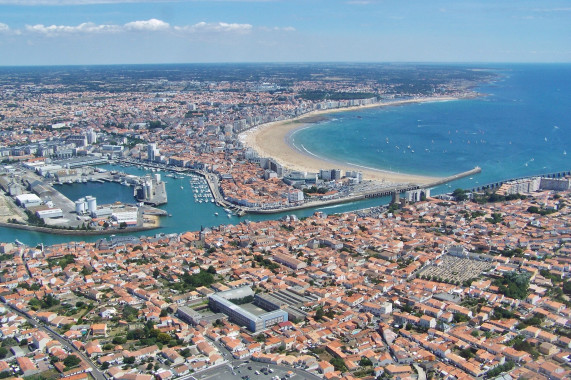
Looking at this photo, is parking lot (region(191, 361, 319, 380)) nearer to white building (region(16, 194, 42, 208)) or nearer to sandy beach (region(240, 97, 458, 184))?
white building (region(16, 194, 42, 208))

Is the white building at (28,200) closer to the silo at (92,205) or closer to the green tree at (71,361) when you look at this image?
the silo at (92,205)

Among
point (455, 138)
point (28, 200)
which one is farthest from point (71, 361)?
point (455, 138)

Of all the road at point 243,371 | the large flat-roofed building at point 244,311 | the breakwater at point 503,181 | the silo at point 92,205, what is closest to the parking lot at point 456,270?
the large flat-roofed building at point 244,311

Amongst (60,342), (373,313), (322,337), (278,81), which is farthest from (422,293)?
(278,81)

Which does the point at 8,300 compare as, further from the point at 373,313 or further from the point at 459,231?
the point at 459,231

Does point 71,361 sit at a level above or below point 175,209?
above

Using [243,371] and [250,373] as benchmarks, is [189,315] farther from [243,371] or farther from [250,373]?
[250,373]
